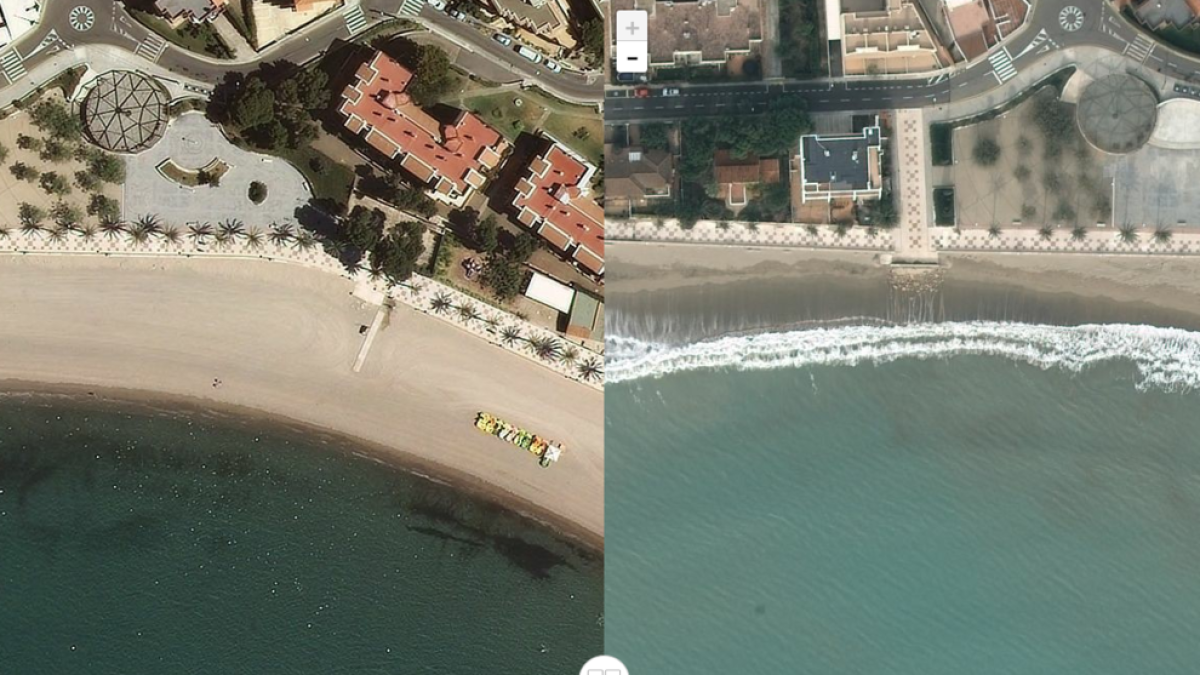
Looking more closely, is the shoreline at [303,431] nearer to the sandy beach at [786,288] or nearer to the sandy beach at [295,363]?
the sandy beach at [295,363]

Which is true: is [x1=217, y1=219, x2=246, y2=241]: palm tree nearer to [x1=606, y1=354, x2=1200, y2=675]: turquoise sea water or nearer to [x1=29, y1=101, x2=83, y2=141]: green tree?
[x1=29, y1=101, x2=83, y2=141]: green tree

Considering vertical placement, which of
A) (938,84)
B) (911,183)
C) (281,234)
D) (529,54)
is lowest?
(281,234)

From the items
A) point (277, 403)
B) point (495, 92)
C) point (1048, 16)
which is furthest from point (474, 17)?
point (1048, 16)

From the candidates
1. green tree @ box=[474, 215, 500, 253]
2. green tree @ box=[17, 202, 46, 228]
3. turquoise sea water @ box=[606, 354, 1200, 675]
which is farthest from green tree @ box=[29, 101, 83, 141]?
turquoise sea water @ box=[606, 354, 1200, 675]

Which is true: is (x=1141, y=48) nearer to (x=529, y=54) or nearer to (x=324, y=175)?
(x=529, y=54)

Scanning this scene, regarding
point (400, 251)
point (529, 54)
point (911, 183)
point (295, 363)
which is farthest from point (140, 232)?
point (911, 183)

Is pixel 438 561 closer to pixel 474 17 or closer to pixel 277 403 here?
pixel 277 403
